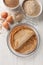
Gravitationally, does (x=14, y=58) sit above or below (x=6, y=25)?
below

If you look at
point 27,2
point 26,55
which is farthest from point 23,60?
point 27,2

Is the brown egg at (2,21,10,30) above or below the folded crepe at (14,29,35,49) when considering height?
above

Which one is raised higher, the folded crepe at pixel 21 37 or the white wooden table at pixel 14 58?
the folded crepe at pixel 21 37

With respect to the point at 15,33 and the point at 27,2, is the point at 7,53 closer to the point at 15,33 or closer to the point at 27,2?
the point at 15,33

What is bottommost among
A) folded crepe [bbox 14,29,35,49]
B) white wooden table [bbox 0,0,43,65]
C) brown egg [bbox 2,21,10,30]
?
white wooden table [bbox 0,0,43,65]

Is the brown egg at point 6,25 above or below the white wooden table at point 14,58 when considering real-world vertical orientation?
above

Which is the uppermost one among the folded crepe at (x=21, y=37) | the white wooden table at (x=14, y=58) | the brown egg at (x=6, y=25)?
the brown egg at (x=6, y=25)

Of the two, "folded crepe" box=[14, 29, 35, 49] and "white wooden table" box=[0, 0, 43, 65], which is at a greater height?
"folded crepe" box=[14, 29, 35, 49]

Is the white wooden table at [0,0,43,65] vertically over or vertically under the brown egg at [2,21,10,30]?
under
